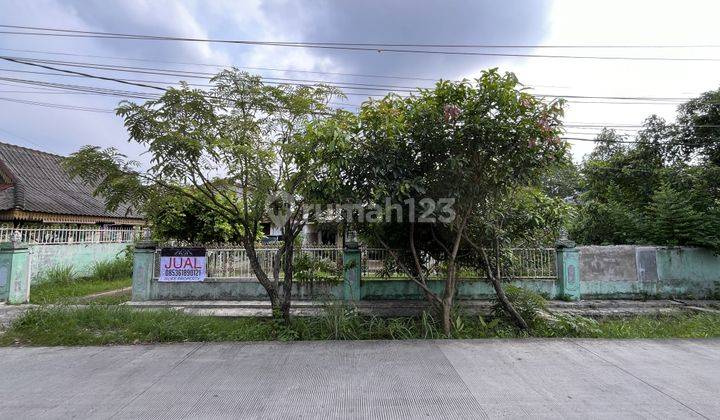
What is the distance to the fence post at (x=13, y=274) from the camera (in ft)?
25.5

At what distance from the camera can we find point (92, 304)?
639 cm

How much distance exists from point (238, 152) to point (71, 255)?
8664mm

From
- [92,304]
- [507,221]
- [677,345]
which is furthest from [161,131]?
[677,345]

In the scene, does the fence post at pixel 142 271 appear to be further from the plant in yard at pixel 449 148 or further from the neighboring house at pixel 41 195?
the plant in yard at pixel 449 148

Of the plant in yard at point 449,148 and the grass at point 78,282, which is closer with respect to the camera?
the plant in yard at point 449,148

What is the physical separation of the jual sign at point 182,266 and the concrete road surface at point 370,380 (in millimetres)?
2853

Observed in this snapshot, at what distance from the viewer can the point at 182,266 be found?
8039 mm

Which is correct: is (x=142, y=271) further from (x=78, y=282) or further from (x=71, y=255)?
(x=71, y=255)

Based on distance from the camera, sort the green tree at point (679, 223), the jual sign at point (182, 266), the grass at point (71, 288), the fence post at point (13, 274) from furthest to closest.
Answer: the green tree at point (679, 223)
the grass at point (71, 288)
the jual sign at point (182, 266)
the fence post at point (13, 274)

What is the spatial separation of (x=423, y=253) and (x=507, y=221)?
173 cm

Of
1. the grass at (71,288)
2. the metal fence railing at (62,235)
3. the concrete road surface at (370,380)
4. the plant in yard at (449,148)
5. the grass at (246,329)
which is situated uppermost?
the plant in yard at (449,148)

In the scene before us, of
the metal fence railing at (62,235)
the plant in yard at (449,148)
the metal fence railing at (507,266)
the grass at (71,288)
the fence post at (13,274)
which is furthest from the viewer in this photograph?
the metal fence railing at (62,235)

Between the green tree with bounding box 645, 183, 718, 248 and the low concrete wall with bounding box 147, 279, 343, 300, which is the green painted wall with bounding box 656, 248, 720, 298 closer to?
the green tree with bounding box 645, 183, 718, 248

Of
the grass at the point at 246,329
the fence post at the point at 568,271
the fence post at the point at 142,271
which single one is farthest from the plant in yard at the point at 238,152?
the fence post at the point at 568,271
